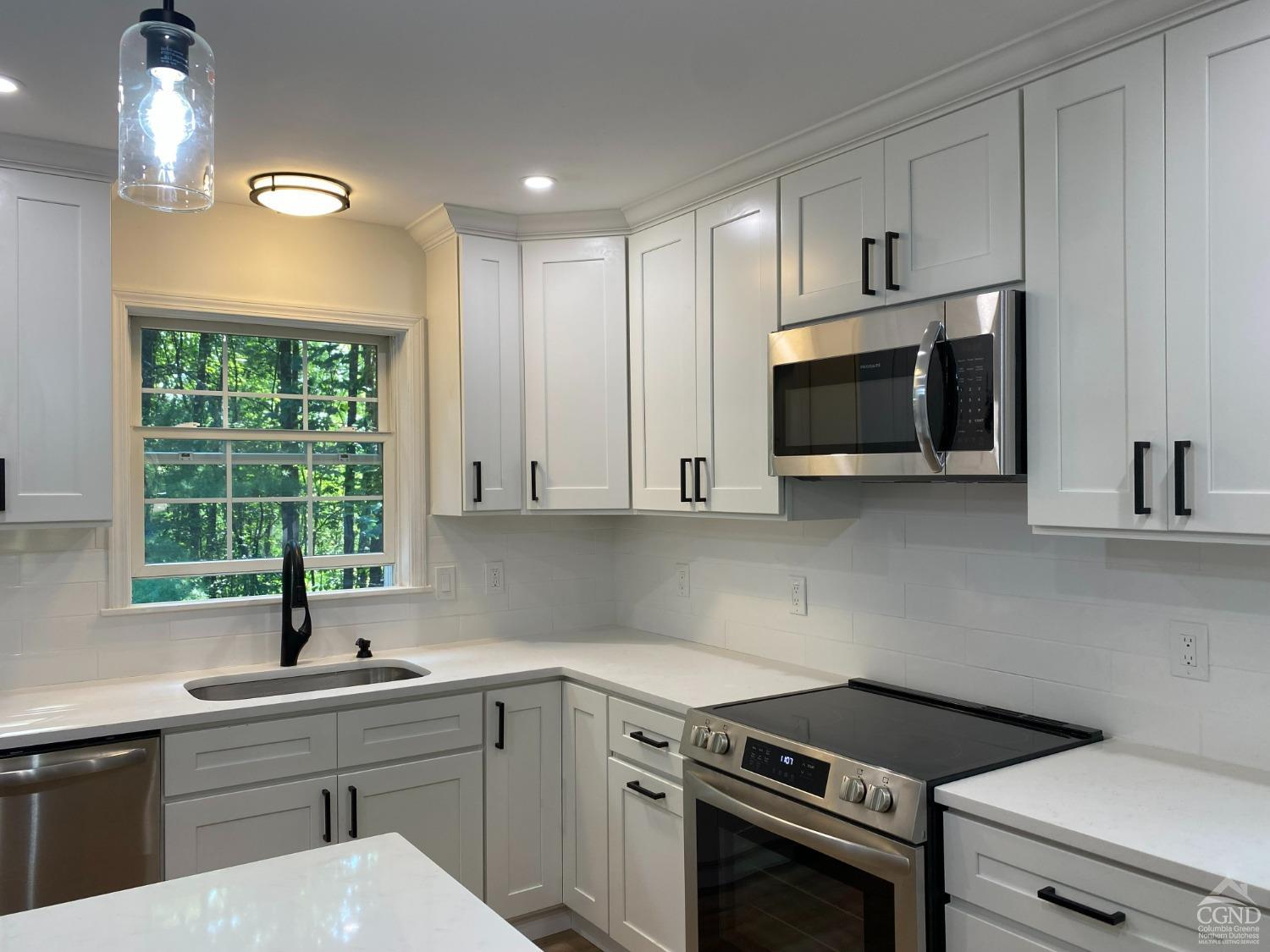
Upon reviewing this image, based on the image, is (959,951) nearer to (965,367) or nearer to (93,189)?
(965,367)

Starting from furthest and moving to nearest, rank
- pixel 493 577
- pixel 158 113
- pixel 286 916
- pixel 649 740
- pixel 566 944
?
1. pixel 493 577
2. pixel 566 944
3. pixel 649 740
4. pixel 286 916
5. pixel 158 113

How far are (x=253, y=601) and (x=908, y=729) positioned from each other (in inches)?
85.6

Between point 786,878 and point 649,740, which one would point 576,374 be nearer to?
point 649,740

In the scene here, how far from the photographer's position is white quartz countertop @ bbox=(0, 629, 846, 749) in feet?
8.14

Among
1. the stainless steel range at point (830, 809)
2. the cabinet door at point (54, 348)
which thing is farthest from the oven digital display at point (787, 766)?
the cabinet door at point (54, 348)

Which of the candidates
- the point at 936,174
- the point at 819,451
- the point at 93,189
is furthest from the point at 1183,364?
the point at 93,189

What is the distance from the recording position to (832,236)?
8.32ft

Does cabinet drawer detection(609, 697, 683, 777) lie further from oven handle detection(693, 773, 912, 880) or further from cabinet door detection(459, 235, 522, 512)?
cabinet door detection(459, 235, 522, 512)

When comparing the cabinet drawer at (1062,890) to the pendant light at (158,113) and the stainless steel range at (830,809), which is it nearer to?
the stainless steel range at (830,809)

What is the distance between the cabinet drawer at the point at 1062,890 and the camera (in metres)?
1.51

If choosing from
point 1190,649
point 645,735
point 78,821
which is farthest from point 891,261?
point 78,821

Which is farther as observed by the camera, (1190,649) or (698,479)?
(698,479)

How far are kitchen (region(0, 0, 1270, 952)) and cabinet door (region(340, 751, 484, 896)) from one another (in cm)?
1

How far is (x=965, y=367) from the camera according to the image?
2.12m
